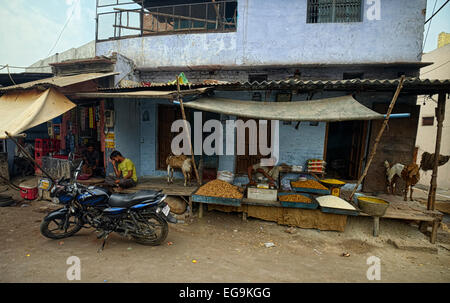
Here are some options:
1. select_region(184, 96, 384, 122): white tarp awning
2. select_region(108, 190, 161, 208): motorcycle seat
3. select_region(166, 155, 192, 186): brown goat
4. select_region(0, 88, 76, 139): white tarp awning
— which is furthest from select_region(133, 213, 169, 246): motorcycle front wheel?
select_region(0, 88, 76, 139): white tarp awning

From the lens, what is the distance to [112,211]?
11.9ft

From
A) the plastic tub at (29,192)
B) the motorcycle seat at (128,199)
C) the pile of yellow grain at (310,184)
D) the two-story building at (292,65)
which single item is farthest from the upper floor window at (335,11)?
the plastic tub at (29,192)

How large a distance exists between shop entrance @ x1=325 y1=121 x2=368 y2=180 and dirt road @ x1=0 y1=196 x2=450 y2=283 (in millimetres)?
A: 2303

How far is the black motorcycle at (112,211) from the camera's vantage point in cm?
366

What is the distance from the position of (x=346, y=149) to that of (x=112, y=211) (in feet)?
33.1

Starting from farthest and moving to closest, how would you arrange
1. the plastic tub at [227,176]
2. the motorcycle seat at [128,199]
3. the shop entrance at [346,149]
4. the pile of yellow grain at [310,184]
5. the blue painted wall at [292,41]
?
1. the blue painted wall at [292,41]
2. the shop entrance at [346,149]
3. the plastic tub at [227,176]
4. the pile of yellow grain at [310,184]
5. the motorcycle seat at [128,199]

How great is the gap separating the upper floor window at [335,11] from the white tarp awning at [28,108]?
27.5 ft

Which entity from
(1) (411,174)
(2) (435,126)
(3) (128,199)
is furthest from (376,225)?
(2) (435,126)

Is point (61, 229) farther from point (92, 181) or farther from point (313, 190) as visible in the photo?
Result: point (313, 190)

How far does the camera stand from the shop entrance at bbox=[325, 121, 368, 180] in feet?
21.7

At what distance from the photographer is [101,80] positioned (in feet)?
22.9

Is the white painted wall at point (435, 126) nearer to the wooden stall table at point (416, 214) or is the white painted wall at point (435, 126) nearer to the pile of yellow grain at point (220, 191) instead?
the wooden stall table at point (416, 214)
